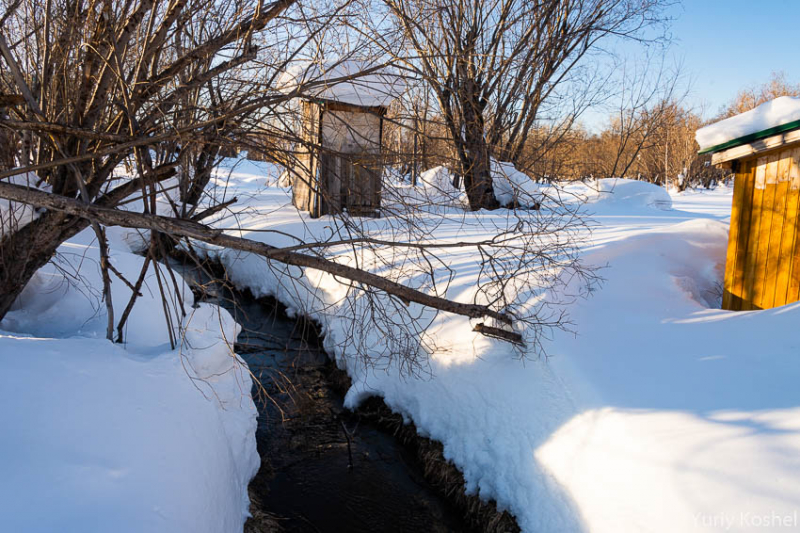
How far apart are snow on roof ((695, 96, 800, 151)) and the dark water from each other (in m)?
4.87

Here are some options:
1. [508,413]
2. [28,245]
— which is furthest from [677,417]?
[28,245]

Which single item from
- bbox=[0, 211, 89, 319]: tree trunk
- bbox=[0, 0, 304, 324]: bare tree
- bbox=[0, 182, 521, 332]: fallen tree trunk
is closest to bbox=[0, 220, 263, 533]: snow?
bbox=[0, 182, 521, 332]: fallen tree trunk

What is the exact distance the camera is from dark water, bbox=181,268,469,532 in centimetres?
430

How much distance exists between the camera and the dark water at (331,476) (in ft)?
14.1

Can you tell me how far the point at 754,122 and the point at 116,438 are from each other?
6.52m

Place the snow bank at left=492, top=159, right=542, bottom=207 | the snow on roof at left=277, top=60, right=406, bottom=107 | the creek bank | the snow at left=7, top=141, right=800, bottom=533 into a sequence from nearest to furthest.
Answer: the snow at left=7, top=141, right=800, bottom=533 → the snow on roof at left=277, top=60, right=406, bottom=107 → the snow bank at left=492, top=159, right=542, bottom=207 → the creek bank

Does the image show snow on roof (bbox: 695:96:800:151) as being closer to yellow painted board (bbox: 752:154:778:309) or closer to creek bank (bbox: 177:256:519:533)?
yellow painted board (bbox: 752:154:778:309)

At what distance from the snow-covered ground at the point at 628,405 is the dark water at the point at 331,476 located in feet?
1.37

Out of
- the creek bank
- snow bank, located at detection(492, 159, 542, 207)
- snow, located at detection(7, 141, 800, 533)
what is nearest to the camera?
snow, located at detection(7, 141, 800, 533)

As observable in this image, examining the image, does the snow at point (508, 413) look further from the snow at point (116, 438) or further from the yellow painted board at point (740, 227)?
the yellow painted board at point (740, 227)

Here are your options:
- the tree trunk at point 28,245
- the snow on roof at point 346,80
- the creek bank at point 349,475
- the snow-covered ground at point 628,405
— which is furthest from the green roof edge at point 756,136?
the tree trunk at point 28,245

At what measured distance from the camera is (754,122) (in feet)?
18.0

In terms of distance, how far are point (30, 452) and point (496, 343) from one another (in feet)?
12.9

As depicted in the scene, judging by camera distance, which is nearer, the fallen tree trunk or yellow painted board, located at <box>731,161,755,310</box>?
the fallen tree trunk
